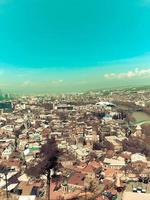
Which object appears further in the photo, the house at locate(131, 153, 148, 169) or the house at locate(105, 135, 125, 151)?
the house at locate(105, 135, 125, 151)

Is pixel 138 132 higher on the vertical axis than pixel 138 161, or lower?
lower

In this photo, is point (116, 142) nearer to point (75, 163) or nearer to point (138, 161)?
point (138, 161)

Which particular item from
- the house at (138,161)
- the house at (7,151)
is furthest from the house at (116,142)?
the house at (7,151)

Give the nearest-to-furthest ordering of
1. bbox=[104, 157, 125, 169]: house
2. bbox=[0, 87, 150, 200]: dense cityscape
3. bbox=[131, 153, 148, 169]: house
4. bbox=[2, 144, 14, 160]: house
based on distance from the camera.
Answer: bbox=[0, 87, 150, 200]: dense cityscape < bbox=[104, 157, 125, 169]: house < bbox=[131, 153, 148, 169]: house < bbox=[2, 144, 14, 160]: house

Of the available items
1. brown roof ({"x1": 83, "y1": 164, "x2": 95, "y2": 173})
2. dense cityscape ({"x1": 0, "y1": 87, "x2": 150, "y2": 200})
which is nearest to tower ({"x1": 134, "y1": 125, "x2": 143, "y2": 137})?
dense cityscape ({"x1": 0, "y1": 87, "x2": 150, "y2": 200})

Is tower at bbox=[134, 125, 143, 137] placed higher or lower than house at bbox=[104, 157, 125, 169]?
lower

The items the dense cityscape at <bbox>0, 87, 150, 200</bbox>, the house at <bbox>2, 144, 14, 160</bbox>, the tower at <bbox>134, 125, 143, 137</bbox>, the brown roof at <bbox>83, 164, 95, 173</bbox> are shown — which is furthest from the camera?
the tower at <bbox>134, 125, 143, 137</bbox>

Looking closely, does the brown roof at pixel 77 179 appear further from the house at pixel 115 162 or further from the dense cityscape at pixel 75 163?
the house at pixel 115 162

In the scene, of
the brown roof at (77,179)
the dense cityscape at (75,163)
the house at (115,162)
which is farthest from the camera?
the house at (115,162)

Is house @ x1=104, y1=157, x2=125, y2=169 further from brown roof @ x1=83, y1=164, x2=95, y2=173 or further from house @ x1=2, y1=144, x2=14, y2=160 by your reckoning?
house @ x1=2, y1=144, x2=14, y2=160

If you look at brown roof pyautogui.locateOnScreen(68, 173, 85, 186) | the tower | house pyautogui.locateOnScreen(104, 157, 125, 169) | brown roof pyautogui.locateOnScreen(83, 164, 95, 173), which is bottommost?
the tower

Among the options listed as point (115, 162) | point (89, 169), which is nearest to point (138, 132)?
point (115, 162)

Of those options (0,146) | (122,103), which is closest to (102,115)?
(122,103)
